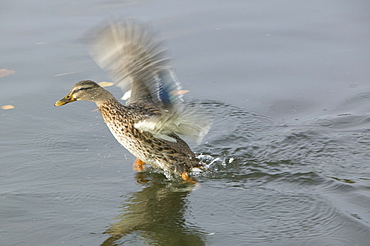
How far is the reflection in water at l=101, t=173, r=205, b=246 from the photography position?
13.9 ft

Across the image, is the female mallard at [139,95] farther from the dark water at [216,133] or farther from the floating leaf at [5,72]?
the floating leaf at [5,72]

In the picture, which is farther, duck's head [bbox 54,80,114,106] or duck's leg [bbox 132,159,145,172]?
duck's leg [bbox 132,159,145,172]

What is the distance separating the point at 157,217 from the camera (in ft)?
15.1

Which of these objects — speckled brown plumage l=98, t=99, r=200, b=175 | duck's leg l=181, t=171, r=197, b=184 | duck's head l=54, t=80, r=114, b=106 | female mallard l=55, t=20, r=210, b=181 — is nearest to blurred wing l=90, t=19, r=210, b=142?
female mallard l=55, t=20, r=210, b=181

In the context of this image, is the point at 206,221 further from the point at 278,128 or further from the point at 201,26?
the point at 201,26

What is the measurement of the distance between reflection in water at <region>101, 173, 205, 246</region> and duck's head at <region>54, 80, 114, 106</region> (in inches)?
34.0

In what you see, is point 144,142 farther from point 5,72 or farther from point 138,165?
point 5,72

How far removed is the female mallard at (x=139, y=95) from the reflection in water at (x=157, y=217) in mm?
278

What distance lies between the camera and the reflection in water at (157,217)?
424 centimetres

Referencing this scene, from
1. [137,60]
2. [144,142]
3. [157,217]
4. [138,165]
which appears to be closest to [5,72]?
[137,60]

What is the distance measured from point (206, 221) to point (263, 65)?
340cm

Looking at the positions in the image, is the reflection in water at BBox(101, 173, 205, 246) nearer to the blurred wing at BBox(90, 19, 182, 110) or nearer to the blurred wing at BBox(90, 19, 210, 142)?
the blurred wing at BBox(90, 19, 210, 142)

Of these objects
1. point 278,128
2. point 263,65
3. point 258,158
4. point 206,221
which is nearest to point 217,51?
point 263,65

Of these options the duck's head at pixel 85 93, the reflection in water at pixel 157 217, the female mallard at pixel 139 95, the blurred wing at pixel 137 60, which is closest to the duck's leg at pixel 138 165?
the female mallard at pixel 139 95
